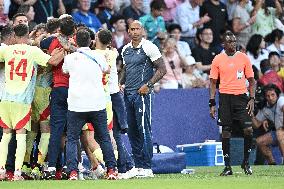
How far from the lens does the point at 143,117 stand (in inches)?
756

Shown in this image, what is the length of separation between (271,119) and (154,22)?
146 inches

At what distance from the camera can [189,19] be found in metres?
28.4

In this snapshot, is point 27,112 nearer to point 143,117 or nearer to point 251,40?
point 143,117

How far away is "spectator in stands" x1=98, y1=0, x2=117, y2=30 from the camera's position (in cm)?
2638

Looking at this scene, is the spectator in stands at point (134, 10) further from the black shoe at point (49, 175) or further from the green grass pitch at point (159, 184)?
the green grass pitch at point (159, 184)

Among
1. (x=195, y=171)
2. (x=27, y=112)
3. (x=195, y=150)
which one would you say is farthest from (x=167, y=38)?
(x=27, y=112)

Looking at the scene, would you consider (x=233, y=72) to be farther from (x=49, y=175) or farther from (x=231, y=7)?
(x=231, y=7)

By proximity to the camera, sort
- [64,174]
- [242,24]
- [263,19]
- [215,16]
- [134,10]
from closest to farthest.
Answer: [64,174]
[134,10]
[215,16]
[242,24]
[263,19]

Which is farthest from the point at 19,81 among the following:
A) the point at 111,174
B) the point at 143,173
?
the point at 143,173

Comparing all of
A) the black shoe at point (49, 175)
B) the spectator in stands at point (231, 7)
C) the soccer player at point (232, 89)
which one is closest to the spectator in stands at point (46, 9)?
the soccer player at point (232, 89)

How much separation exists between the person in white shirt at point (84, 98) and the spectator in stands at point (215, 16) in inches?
460

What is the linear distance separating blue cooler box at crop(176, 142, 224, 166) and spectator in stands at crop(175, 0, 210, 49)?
11.8 ft

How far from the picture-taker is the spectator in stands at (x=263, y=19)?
30.0 m

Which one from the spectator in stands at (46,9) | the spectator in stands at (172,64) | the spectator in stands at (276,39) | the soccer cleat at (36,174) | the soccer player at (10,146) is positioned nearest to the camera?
the soccer player at (10,146)
